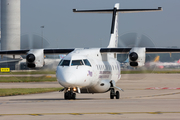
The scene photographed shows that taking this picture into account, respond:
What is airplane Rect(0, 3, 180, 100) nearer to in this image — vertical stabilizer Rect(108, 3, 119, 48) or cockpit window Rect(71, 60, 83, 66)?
cockpit window Rect(71, 60, 83, 66)

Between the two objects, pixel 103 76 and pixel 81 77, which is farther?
pixel 103 76

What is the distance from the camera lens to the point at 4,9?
310 feet

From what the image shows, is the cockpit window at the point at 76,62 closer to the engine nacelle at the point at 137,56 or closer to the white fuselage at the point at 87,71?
the white fuselage at the point at 87,71

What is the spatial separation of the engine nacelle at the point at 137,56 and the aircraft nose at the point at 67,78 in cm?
662

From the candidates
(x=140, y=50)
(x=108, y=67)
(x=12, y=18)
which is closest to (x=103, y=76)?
(x=108, y=67)

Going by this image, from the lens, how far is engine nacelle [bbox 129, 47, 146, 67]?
2325cm

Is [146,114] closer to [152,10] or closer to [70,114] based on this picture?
[70,114]

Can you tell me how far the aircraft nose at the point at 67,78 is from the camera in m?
17.4

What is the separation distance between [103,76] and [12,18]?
→ 77.4m

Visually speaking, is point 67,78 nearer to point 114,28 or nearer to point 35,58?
point 35,58

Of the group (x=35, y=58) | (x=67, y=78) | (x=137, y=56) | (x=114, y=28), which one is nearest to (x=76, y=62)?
(x=67, y=78)

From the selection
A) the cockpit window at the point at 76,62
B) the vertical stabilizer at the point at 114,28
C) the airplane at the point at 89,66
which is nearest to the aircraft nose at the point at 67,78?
the airplane at the point at 89,66

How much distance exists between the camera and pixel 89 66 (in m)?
19.8

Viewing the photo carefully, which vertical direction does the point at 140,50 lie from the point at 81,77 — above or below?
above
